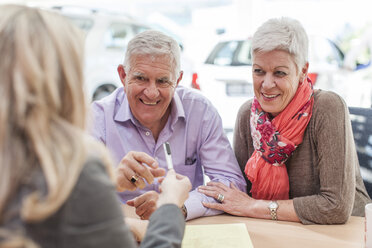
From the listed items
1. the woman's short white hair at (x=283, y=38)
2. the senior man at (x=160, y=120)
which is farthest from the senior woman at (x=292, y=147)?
the senior man at (x=160, y=120)

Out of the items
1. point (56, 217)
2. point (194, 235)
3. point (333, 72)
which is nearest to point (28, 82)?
point (56, 217)

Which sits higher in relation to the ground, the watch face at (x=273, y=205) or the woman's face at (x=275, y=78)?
the woman's face at (x=275, y=78)

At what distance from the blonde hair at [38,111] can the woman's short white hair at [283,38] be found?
3.64ft

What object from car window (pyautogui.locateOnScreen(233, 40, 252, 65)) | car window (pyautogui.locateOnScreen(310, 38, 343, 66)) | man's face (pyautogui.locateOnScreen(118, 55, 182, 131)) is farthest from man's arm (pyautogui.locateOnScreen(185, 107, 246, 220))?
car window (pyautogui.locateOnScreen(310, 38, 343, 66))

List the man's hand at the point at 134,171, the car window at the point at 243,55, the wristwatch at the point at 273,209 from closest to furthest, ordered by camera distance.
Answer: the man's hand at the point at 134,171 < the wristwatch at the point at 273,209 < the car window at the point at 243,55

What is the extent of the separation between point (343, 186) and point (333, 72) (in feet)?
16.3

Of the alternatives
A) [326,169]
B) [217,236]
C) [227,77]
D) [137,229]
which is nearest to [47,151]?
[137,229]

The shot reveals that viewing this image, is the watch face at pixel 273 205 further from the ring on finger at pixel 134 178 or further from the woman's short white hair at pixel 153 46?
the woman's short white hair at pixel 153 46

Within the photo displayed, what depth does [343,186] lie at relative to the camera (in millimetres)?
1468

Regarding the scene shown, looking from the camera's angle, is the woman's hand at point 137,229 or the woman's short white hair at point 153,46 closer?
the woman's hand at point 137,229

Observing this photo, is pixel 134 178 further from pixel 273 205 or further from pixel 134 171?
pixel 273 205

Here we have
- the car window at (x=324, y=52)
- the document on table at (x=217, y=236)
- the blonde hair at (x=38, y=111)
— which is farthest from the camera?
the car window at (x=324, y=52)

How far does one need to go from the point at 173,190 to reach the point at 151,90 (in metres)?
0.84

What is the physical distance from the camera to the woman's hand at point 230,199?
A: 4.97ft
